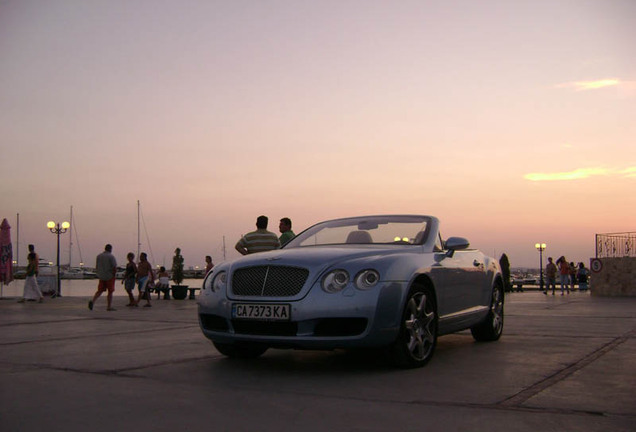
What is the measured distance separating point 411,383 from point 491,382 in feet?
1.94

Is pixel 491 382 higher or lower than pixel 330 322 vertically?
lower

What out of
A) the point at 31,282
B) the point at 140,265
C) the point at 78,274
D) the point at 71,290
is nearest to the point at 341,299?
the point at 140,265

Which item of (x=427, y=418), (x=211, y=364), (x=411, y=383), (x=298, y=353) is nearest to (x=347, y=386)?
(x=411, y=383)

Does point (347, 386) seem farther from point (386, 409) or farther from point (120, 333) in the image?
point (120, 333)

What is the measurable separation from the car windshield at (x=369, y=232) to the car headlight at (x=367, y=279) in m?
1.29

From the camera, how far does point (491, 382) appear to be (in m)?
4.90

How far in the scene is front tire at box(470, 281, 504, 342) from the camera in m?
7.91

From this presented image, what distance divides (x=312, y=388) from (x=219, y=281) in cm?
173

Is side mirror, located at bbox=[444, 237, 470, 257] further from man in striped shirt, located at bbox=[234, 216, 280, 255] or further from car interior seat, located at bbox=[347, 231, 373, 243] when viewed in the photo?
man in striped shirt, located at bbox=[234, 216, 280, 255]

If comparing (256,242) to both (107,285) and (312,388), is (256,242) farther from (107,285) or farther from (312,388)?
(107,285)

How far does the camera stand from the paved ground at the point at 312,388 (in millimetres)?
3594

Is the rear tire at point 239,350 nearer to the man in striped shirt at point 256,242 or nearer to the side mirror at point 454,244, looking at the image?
the side mirror at point 454,244

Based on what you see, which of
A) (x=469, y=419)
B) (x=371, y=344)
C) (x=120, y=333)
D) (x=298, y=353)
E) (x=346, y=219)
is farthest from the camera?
(x=120, y=333)

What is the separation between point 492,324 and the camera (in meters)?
7.97
